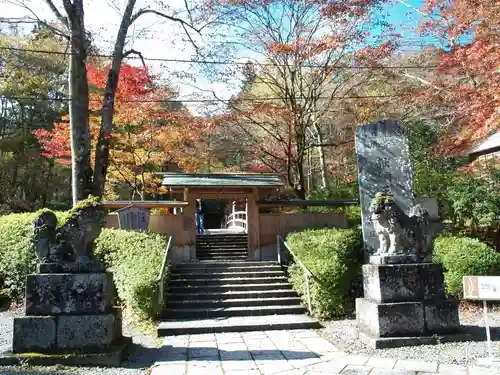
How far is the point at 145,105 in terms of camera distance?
15.9 m

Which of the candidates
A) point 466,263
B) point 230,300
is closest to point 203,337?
point 230,300

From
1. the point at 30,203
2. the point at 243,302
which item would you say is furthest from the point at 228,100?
the point at 30,203

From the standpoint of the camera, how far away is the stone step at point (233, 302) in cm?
962

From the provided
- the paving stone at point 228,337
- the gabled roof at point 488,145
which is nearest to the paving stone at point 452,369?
the paving stone at point 228,337

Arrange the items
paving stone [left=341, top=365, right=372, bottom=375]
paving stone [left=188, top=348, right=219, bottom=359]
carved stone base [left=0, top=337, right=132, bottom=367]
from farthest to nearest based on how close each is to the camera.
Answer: paving stone [left=188, top=348, right=219, bottom=359], carved stone base [left=0, top=337, right=132, bottom=367], paving stone [left=341, top=365, right=372, bottom=375]

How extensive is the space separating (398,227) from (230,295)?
4.86 m

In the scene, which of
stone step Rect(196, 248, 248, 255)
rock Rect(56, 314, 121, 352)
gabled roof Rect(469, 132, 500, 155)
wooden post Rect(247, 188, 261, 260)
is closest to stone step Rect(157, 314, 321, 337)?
rock Rect(56, 314, 121, 352)

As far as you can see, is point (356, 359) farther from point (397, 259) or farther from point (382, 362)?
point (397, 259)

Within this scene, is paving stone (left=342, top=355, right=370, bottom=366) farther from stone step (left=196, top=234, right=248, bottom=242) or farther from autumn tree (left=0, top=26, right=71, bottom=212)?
autumn tree (left=0, top=26, right=71, bottom=212)

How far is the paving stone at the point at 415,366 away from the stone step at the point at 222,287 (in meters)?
5.31

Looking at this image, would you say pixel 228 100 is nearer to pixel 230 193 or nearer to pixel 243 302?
pixel 230 193

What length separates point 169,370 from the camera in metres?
5.47

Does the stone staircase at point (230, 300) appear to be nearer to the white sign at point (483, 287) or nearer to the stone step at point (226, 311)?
the stone step at point (226, 311)

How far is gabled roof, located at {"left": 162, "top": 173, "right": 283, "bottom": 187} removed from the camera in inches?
524
